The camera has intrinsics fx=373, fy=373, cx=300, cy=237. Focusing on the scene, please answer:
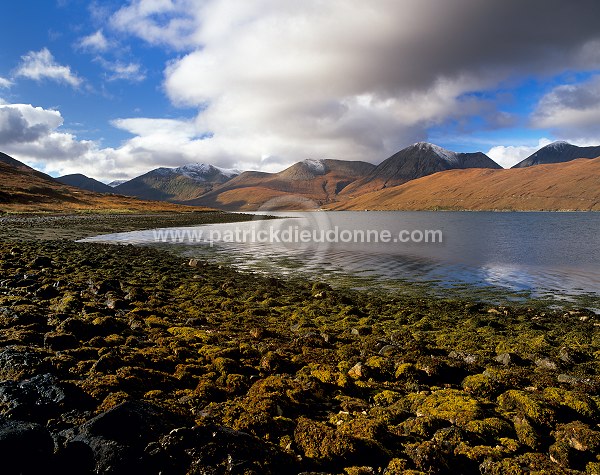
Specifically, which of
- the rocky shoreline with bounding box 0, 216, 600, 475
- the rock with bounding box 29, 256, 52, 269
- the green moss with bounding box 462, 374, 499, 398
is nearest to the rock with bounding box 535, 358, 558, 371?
the rocky shoreline with bounding box 0, 216, 600, 475

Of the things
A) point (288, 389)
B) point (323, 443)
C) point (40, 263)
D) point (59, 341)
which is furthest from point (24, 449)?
point (40, 263)

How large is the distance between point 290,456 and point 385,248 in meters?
44.8

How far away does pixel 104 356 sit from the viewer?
9.22 m

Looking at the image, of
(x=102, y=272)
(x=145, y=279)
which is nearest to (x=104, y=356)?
(x=145, y=279)

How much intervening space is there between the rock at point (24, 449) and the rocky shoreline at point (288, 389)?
16 mm

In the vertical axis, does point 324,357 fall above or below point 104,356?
below

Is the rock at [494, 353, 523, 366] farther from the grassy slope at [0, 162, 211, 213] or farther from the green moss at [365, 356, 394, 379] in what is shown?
the grassy slope at [0, 162, 211, 213]

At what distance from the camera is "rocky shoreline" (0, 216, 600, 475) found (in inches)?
217

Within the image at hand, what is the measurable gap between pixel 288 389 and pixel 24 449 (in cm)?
504

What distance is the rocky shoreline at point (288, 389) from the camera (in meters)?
5.52

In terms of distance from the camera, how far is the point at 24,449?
15.7ft

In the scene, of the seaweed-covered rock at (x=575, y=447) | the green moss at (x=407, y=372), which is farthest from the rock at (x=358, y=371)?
the seaweed-covered rock at (x=575, y=447)

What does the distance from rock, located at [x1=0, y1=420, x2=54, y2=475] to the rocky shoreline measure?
0.05ft

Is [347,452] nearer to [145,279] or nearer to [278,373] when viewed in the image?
[278,373]
